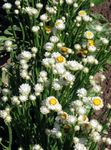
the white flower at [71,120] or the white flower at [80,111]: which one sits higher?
the white flower at [80,111]

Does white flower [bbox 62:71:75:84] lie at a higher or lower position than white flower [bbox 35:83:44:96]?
higher

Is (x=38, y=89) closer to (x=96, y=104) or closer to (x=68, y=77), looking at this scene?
(x=68, y=77)

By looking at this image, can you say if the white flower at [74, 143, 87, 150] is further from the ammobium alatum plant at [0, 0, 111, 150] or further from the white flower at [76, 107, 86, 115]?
the white flower at [76, 107, 86, 115]

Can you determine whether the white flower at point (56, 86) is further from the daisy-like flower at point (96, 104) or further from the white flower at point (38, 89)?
the daisy-like flower at point (96, 104)

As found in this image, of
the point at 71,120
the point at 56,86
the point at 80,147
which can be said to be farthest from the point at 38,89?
the point at 80,147

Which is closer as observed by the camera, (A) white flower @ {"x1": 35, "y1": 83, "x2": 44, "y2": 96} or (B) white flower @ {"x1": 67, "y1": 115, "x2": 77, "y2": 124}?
(B) white flower @ {"x1": 67, "y1": 115, "x2": 77, "y2": 124}

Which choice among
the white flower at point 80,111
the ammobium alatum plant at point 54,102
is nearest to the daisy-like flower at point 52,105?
the ammobium alatum plant at point 54,102

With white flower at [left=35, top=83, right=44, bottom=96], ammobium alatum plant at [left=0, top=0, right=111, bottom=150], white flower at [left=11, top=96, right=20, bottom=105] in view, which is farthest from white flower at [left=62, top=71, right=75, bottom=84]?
white flower at [left=11, top=96, right=20, bottom=105]

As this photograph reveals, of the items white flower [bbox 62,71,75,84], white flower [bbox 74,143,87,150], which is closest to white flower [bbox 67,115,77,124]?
white flower [bbox 74,143,87,150]

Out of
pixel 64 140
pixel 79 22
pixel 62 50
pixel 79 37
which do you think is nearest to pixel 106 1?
pixel 79 37

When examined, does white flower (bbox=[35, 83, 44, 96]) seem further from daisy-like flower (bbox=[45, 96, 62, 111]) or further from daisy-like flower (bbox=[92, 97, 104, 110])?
daisy-like flower (bbox=[92, 97, 104, 110])

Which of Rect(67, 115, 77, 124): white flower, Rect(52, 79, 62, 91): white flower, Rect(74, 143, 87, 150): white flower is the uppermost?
Rect(52, 79, 62, 91): white flower
